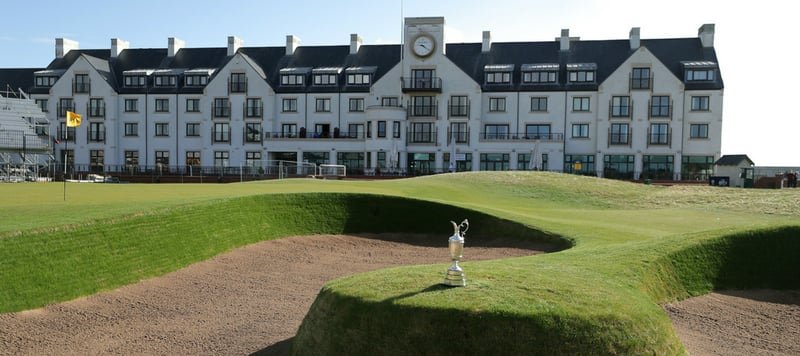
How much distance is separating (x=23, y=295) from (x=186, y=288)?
2938 millimetres

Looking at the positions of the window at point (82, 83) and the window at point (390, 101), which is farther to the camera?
the window at point (82, 83)

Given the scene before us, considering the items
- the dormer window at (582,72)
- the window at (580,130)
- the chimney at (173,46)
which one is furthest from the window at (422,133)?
the chimney at (173,46)

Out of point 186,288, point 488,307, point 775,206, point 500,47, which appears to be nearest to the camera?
point 488,307

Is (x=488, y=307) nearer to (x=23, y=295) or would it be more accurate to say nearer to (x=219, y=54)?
(x=23, y=295)

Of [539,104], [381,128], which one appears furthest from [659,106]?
[381,128]

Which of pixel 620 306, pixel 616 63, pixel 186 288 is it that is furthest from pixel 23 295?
A: pixel 616 63

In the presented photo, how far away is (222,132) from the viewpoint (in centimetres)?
6619

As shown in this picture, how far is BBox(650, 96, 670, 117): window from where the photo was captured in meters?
58.4

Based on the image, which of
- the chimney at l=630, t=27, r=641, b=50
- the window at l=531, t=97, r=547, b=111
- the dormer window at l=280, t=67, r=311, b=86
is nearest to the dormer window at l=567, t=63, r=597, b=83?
the window at l=531, t=97, r=547, b=111

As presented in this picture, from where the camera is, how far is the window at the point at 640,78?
5853cm

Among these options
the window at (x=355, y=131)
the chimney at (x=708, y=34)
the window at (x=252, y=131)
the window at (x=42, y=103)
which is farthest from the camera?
the window at (x=42, y=103)

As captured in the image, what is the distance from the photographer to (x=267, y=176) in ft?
153

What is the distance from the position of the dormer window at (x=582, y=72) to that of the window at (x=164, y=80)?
1764 inches

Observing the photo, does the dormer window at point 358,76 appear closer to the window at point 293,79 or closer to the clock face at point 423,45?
the window at point 293,79
